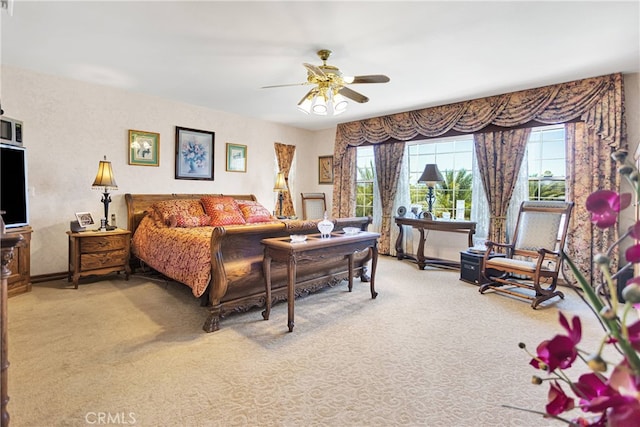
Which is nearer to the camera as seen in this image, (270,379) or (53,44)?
(270,379)

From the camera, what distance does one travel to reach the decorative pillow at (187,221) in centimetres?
412

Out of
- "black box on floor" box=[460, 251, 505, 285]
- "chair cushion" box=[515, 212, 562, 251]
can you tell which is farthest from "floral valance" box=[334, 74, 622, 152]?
"black box on floor" box=[460, 251, 505, 285]

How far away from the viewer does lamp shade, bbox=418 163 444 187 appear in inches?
195

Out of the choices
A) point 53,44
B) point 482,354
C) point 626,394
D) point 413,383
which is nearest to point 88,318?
point 53,44

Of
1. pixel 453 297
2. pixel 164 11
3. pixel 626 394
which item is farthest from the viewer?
pixel 453 297

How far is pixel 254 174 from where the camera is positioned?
19.8ft

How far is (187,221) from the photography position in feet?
13.8

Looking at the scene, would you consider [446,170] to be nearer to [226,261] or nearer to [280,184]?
[280,184]

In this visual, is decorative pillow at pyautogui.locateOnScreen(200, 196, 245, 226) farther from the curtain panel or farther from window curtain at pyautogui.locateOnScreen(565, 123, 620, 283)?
window curtain at pyautogui.locateOnScreen(565, 123, 620, 283)

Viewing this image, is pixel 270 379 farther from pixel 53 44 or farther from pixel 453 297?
pixel 53 44

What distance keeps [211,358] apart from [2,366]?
50.7 inches

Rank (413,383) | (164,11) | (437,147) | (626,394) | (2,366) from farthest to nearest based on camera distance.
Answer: (437,147) → (164,11) → (413,383) → (2,366) → (626,394)

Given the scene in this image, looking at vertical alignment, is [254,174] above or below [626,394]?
above

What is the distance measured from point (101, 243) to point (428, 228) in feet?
14.6
